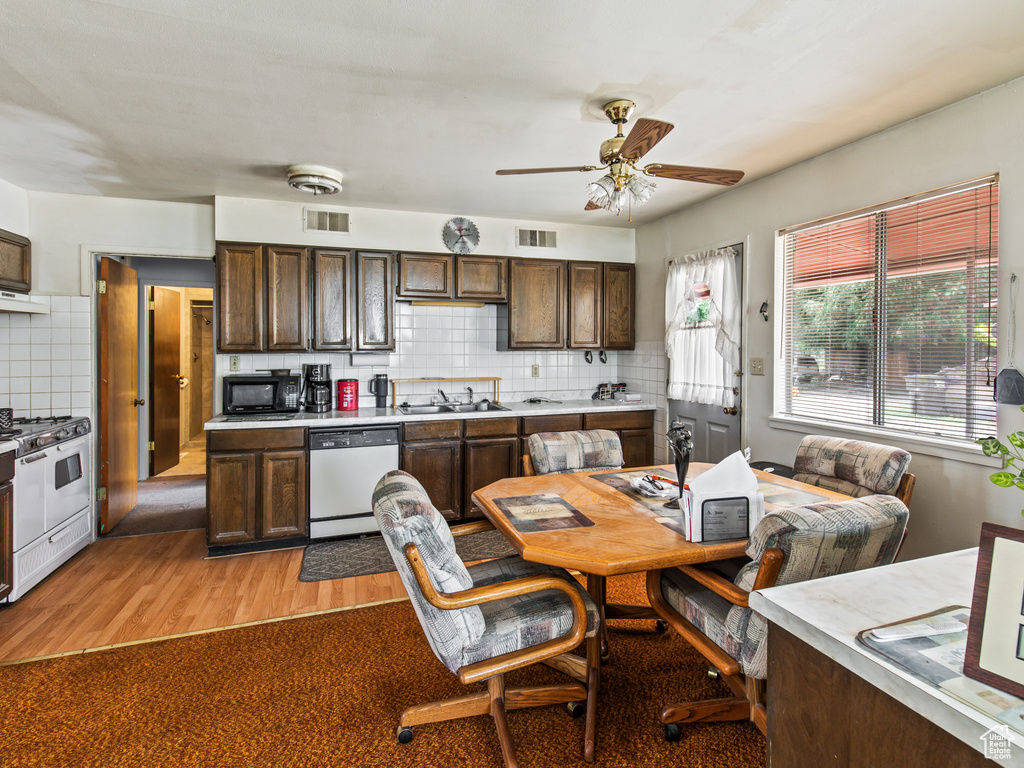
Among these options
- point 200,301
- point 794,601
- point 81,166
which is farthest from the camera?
point 200,301

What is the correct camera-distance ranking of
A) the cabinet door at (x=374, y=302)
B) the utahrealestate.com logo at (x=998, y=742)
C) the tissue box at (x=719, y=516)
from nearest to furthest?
the utahrealestate.com logo at (x=998, y=742)
the tissue box at (x=719, y=516)
the cabinet door at (x=374, y=302)

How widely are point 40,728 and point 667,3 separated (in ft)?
11.1

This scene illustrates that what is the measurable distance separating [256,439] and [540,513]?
2.45 m

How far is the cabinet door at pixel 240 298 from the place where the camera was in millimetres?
3896

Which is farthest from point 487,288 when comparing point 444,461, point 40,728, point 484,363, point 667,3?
point 40,728

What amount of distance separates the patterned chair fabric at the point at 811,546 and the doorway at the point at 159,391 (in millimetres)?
4204

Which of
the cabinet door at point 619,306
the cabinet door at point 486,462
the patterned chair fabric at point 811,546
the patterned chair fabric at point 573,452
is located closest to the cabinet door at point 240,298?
the cabinet door at point 486,462

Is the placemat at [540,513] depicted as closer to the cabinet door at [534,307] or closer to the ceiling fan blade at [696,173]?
the ceiling fan blade at [696,173]

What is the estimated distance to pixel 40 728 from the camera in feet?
6.43

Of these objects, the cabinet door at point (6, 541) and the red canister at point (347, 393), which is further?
the red canister at point (347, 393)

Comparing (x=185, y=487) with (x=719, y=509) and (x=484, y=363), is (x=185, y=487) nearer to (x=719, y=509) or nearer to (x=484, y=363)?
(x=484, y=363)

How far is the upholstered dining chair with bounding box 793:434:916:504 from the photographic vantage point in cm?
234

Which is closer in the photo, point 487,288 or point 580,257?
point 487,288

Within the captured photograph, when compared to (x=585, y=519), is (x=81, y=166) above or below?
above
